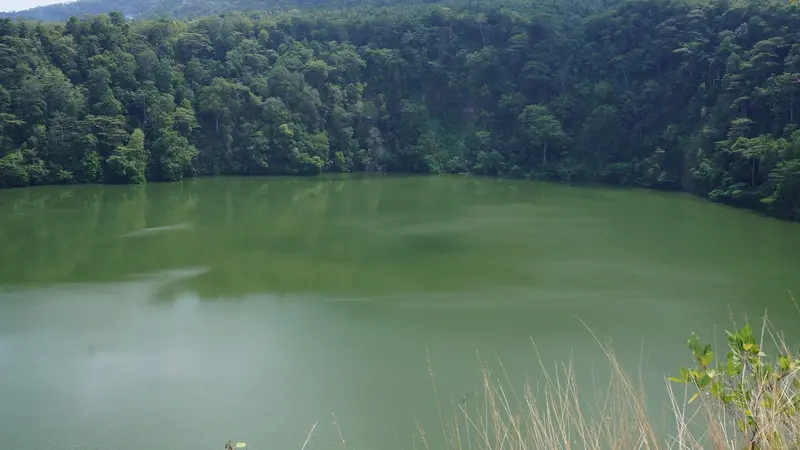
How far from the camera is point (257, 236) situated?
522 inches

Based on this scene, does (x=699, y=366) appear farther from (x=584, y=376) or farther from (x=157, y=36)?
(x=157, y=36)

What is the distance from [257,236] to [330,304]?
4617 millimetres

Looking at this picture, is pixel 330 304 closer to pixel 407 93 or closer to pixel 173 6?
pixel 407 93

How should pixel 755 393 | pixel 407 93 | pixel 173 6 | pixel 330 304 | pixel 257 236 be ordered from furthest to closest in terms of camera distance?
pixel 173 6
pixel 407 93
pixel 257 236
pixel 330 304
pixel 755 393

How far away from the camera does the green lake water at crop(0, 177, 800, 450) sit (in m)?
6.00

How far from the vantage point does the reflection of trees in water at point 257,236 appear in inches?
411

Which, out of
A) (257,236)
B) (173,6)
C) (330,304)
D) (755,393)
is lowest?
(257,236)

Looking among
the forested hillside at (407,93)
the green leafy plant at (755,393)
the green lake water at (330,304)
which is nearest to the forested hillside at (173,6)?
the forested hillside at (407,93)

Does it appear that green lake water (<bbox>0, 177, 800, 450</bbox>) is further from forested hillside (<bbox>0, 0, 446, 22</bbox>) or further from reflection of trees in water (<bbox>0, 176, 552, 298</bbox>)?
forested hillside (<bbox>0, 0, 446, 22</bbox>)

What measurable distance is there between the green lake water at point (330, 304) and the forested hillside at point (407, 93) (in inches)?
120

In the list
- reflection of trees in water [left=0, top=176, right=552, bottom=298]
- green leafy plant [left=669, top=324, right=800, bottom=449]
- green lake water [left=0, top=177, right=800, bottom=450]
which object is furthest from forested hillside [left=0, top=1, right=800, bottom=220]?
green leafy plant [left=669, top=324, right=800, bottom=449]

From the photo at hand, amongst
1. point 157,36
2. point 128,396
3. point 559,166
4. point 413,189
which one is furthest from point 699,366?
point 157,36

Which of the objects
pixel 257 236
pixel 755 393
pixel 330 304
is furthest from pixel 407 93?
pixel 755 393

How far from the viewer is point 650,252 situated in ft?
38.4
